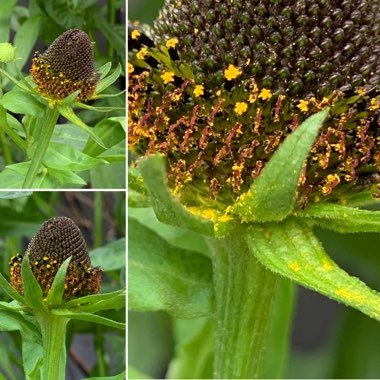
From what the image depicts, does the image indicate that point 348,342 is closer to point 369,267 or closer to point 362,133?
point 369,267

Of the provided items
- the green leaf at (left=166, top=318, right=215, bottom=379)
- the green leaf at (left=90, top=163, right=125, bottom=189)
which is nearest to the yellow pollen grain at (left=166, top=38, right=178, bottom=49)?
the green leaf at (left=90, top=163, right=125, bottom=189)

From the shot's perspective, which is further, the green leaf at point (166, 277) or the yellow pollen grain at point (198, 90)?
the green leaf at point (166, 277)

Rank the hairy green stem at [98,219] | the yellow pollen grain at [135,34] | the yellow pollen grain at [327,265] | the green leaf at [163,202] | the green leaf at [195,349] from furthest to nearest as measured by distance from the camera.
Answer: the green leaf at [195,349] → the hairy green stem at [98,219] → the yellow pollen grain at [135,34] → the yellow pollen grain at [327,265] → the green leaf at [163,202]

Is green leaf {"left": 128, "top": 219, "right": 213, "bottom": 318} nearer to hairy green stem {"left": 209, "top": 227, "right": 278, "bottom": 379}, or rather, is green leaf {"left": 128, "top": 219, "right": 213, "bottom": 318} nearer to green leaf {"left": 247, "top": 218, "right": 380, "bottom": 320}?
hairy green stem {"left": 209, "top": 227, "right": 278, "bottom": 379}

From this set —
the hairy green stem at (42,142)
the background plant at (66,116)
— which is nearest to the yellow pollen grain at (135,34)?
the background plant at (66,116)

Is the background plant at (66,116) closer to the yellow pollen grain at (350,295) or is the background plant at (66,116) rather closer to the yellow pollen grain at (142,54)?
the yellow pollen grain at (142,54)

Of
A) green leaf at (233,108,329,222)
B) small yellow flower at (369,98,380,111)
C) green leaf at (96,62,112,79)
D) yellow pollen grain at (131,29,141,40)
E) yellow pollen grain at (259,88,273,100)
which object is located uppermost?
yellow pollen grain at (131,29,141,40)

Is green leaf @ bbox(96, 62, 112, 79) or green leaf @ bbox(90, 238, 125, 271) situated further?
green leaf @ bbox(90, 238, 125, 271)
